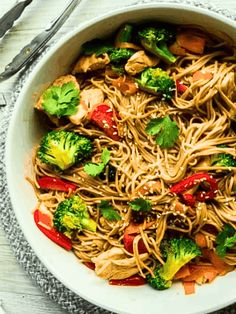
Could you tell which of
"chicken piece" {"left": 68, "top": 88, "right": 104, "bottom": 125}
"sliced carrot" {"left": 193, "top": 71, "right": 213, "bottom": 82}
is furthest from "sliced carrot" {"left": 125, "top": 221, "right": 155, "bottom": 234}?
"sliced carrot" {"left": 193, "top": 71, "right": 213, "bottom": 82}

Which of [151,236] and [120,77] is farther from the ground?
[120,77]

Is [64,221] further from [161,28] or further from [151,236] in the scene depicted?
[161,28]

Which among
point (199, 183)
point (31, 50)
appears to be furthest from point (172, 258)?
point (31, 50)

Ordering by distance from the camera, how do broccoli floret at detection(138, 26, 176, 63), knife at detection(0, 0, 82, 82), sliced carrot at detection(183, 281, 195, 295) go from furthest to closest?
knife at detection(0, 0, 82, 82)
sliced carrot at detection(183, 281, 195, 295)
broccoli floret at detection(138, 26, 176, 63)

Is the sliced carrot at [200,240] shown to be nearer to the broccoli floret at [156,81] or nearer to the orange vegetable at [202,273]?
the orange vegetable at [202,273]

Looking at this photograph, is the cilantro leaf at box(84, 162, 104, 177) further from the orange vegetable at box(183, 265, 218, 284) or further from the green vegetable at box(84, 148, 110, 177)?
the orange vegetable at box(183, 265, 218, 284)

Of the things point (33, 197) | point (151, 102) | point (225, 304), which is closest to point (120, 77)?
point (151, 102)
